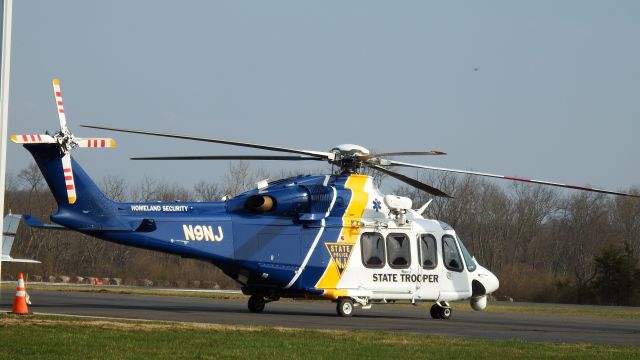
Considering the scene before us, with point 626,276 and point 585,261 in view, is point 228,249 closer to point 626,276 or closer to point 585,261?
point 626,276

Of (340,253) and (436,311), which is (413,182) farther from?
(436,311)

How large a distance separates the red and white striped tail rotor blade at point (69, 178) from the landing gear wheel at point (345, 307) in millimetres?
7795

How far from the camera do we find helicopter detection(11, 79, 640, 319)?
25016 mm

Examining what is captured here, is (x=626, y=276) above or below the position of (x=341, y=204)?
below

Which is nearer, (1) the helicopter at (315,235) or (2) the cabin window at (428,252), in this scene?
(1) the helicopter at (315,235)

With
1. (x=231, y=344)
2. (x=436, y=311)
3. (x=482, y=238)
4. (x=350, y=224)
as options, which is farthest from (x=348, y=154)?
(x=482, y=238)

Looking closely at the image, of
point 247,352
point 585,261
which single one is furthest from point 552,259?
point 247,352

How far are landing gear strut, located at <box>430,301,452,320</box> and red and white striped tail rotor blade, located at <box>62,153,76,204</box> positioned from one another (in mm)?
10939

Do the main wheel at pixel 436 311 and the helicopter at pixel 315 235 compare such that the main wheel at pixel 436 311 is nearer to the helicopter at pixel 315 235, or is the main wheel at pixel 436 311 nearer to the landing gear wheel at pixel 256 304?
the helicopter at pixel 315 235

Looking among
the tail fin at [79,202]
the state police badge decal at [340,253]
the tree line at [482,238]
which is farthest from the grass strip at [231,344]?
the tree line at [482,238]

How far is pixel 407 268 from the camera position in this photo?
27906 mm

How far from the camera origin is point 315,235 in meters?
26.9

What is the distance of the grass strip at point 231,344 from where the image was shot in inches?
566

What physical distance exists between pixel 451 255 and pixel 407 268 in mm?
1872
